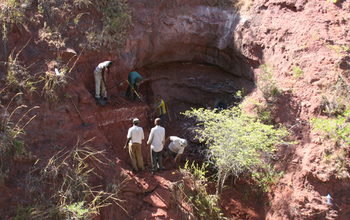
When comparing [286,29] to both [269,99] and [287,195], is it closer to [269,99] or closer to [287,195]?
[269,99]

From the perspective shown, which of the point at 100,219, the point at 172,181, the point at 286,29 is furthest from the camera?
the point at 286,29

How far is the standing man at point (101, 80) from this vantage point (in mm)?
5566

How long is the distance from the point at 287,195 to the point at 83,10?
7.01m

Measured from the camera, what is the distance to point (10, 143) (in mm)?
4383

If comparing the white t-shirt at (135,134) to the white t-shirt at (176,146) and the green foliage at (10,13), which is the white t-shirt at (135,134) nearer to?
the white t-shirt at (176,146)

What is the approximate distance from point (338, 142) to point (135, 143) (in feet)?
14.1

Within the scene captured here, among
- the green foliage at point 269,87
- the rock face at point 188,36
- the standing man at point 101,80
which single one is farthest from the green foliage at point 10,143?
the green foliage at point 269,87

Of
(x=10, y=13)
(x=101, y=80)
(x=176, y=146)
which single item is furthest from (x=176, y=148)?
(x=10, y=13)

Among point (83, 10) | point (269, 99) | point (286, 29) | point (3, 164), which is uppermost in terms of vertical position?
point (286, 29)

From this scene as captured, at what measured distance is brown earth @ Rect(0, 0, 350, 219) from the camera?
4.96 metres

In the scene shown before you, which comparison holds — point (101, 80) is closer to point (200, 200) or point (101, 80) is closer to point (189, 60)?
point (200, 200)

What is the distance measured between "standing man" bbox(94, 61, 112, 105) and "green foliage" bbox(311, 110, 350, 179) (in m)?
4.85

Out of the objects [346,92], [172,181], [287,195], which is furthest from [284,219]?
[346,92]

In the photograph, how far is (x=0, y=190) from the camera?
13.3 ft
